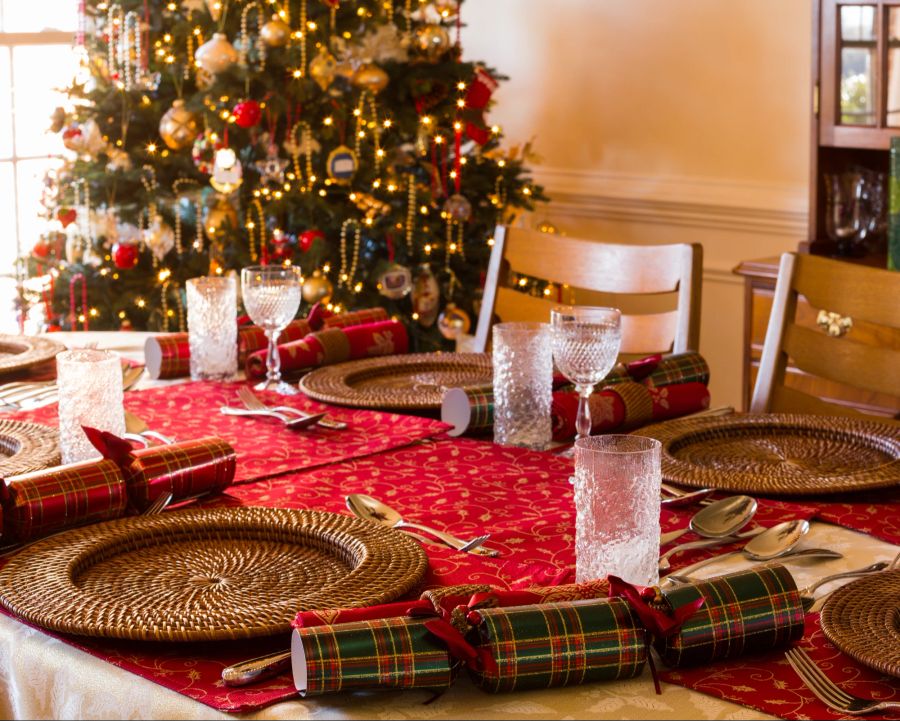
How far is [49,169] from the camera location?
12.5ft

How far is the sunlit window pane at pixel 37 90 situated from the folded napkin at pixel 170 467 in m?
3.21

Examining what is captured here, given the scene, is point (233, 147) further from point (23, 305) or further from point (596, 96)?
point (596, 96)

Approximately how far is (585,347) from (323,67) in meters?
2.19

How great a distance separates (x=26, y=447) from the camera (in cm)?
146

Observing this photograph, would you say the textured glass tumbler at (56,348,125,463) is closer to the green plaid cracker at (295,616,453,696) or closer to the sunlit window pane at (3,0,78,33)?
the green plaid cracker at (295,616,453,696)

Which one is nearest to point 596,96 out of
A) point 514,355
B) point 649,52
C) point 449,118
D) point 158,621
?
point 649,52

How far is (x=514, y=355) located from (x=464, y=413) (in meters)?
0.09

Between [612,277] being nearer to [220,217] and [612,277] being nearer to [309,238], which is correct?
[309,238]

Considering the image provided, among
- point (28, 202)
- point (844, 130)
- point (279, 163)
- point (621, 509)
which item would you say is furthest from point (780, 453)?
point (28, 202)

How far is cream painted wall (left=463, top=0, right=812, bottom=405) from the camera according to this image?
366cm

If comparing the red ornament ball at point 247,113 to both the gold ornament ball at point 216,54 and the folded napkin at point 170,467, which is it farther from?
the folded napkin at point 170,467

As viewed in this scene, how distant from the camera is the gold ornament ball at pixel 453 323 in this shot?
365 centimetres

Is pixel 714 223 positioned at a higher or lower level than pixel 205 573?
higher

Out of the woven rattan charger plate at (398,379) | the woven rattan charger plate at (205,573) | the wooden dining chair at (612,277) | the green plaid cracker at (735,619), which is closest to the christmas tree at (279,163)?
the wooden dining chair at (612,277)
